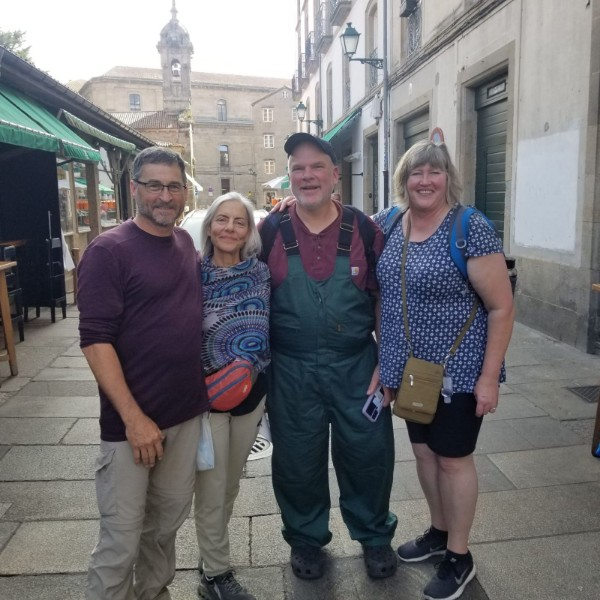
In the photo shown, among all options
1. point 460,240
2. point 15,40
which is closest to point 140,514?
point 460,240

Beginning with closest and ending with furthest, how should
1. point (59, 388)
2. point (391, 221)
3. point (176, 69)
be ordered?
point (391, 221) → point (59, 388) → point (176, 69)

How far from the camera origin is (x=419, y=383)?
7.76 ft

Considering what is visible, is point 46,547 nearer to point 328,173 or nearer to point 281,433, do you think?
point 281,433

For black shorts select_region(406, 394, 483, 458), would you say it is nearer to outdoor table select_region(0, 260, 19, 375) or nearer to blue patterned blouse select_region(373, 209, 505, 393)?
blue patterned blouse select_region(373, 209, 505, 393)

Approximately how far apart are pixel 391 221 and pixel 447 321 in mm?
550

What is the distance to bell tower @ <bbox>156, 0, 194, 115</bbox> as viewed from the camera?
50.6m

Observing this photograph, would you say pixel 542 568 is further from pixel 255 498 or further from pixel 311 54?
pixel 311 54

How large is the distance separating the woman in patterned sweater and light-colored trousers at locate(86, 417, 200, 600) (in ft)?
0.48

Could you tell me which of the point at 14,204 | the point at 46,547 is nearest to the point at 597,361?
the point at 46,547

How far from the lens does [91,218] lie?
43.9 ft

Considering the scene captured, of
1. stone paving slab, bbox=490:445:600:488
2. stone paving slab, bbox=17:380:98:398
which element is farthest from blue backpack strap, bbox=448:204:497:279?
stone paving slab, bbox=17:380:98:398

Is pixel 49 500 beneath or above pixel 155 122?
beneath

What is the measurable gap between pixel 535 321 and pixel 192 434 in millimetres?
5980

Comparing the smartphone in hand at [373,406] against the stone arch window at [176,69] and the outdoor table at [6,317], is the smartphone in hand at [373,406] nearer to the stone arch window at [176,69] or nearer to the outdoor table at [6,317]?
the outdoor table at [6,317]
